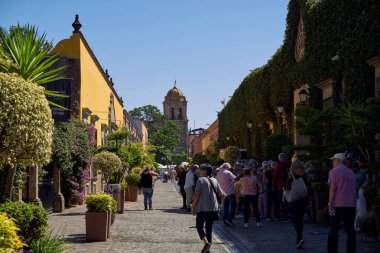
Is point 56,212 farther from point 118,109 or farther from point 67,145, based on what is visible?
point 118,109

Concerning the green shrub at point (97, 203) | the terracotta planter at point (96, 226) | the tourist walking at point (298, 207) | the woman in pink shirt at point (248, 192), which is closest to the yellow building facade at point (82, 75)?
the woman in pink shirt at point (248, 192)

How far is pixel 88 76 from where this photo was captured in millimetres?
28594

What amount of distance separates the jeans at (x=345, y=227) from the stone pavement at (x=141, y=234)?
2.30 meters

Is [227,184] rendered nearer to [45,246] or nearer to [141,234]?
[141,234]

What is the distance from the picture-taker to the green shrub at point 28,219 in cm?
887

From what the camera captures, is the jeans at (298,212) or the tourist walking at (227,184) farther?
the tourist walking at (227,184)

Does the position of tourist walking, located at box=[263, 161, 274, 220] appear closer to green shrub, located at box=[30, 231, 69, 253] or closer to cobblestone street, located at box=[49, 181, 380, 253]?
cobblestone street, located at box=[49, 181, 380, 253]

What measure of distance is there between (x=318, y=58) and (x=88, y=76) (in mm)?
12611

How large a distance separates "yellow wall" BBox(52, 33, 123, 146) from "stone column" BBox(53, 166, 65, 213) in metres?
5.66

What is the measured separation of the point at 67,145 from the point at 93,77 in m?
9.88

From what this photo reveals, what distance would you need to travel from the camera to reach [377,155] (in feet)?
51.3

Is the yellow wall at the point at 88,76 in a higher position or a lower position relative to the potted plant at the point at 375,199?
higher

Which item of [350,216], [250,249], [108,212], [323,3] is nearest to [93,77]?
[323,3]

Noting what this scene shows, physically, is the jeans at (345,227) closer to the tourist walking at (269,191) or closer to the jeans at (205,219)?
the jeans at (205,219)
